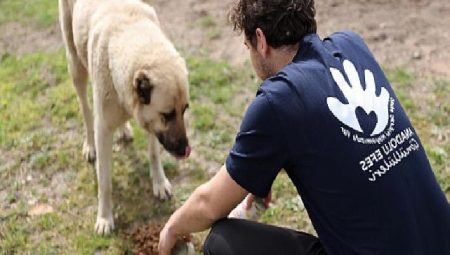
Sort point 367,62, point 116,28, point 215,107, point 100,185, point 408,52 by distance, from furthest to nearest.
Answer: point 408,52 < point 215,107 < point 100,185 < point 116,28 < point 367,62

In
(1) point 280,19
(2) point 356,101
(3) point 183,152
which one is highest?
(1) point 280,19

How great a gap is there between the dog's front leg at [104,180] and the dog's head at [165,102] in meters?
0.38

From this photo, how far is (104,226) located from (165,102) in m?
1.15

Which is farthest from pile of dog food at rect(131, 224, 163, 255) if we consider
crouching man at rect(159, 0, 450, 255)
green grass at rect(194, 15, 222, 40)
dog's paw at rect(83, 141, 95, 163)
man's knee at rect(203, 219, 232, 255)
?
green grass at rect(194, 15, 222, 40)

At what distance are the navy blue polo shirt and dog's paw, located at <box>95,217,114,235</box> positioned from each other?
1.90m

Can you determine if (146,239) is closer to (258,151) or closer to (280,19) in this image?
(258,151)

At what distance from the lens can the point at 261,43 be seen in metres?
2.62

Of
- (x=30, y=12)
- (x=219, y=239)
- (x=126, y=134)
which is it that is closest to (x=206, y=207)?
(x=219, y=239)

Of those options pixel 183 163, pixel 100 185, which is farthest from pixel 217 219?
pixel 183 163

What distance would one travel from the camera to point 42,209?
4.42 meters

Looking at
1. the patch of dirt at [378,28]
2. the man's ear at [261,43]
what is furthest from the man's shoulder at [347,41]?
the patch of dirt at [378,28]

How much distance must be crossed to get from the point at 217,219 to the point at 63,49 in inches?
171

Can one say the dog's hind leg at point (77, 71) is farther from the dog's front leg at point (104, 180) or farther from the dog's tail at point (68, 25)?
the dog's front leg at point (104, 180)

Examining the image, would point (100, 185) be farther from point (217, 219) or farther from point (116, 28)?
point (217, 219)
